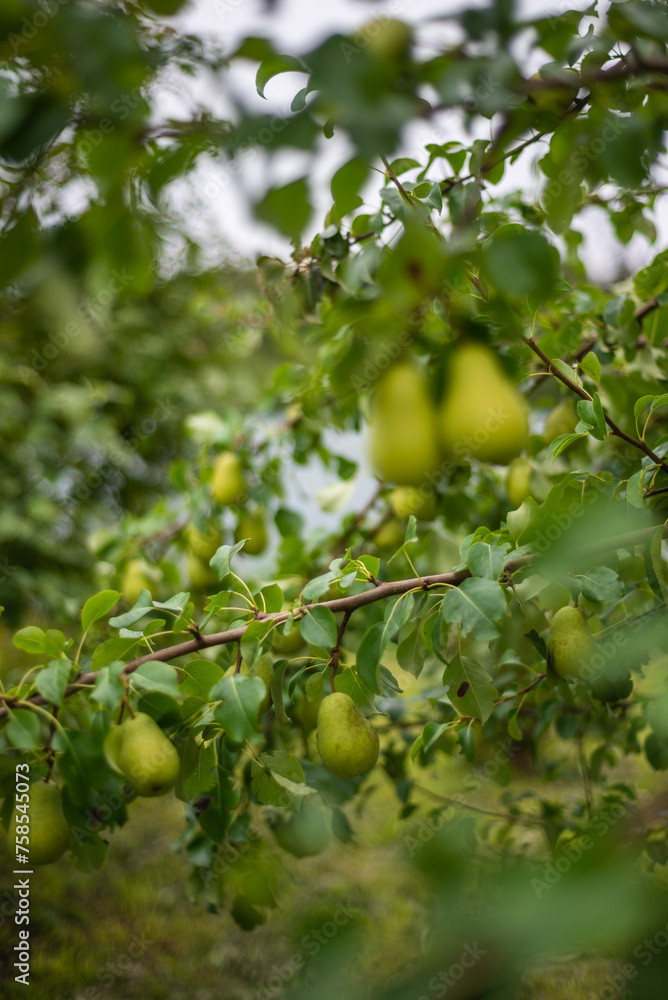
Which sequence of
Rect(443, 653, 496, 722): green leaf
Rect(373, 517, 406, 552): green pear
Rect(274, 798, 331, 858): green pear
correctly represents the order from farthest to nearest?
Rect(373, 517, 406, 552): green pear
Rect(274, 798, 331, 858): green pear
Rect(443, 653, 496, 722): green leaf

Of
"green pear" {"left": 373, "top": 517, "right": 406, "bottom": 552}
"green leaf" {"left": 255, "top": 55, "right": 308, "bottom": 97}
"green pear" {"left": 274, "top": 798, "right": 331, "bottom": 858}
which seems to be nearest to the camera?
"green leaf" {"left": 255, "top": 55, "right": 308, "bottom": 97}

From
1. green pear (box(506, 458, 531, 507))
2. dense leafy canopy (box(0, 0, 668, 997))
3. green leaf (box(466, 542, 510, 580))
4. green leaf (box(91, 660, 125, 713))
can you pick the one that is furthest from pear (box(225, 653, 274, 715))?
green pear (box(506, 458, 531, 507))

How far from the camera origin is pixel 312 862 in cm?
232

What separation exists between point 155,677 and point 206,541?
2.37 feet

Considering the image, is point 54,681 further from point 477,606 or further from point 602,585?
point 602,585

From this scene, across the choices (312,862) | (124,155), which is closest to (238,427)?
(124,155)

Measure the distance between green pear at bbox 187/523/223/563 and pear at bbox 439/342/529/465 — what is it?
84cm

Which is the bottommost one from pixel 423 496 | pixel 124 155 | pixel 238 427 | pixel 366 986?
pixel 238 427

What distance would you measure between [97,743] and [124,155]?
1.62 feet

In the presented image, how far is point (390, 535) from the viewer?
1271 millimetres

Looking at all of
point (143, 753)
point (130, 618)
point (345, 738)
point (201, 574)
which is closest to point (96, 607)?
point (130, 618)

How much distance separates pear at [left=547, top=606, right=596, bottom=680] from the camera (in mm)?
644

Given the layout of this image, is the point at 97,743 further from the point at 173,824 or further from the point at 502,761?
the point at 173,824

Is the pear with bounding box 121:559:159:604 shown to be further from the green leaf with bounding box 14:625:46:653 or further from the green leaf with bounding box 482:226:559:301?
the green leaf with bounding box 482:226:559:301
